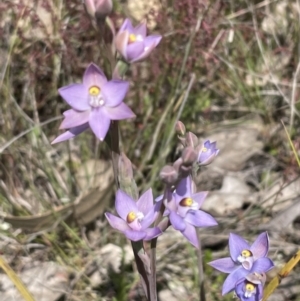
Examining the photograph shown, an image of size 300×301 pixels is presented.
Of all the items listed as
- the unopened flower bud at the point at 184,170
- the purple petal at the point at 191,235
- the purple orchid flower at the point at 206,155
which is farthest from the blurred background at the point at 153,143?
the unopened flower bud at the point at 184,170

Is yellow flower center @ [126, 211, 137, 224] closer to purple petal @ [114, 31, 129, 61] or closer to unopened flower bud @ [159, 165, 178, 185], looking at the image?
unopened flower bud @ [159, 165, 178, 185]

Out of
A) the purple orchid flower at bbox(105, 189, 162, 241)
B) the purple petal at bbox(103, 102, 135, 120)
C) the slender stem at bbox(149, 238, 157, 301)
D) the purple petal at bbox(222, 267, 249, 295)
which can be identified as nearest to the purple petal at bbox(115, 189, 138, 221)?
the purple orchid flower at bbox(105, 189, 162, 241)

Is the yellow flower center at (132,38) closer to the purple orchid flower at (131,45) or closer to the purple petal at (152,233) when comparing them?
the purple orchid flower at (131,45)

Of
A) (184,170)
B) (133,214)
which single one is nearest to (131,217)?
(133,214)

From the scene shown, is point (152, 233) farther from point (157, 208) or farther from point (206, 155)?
point (206, 155)

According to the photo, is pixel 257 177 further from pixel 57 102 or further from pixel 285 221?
pixel 57 102

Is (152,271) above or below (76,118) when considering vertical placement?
below
